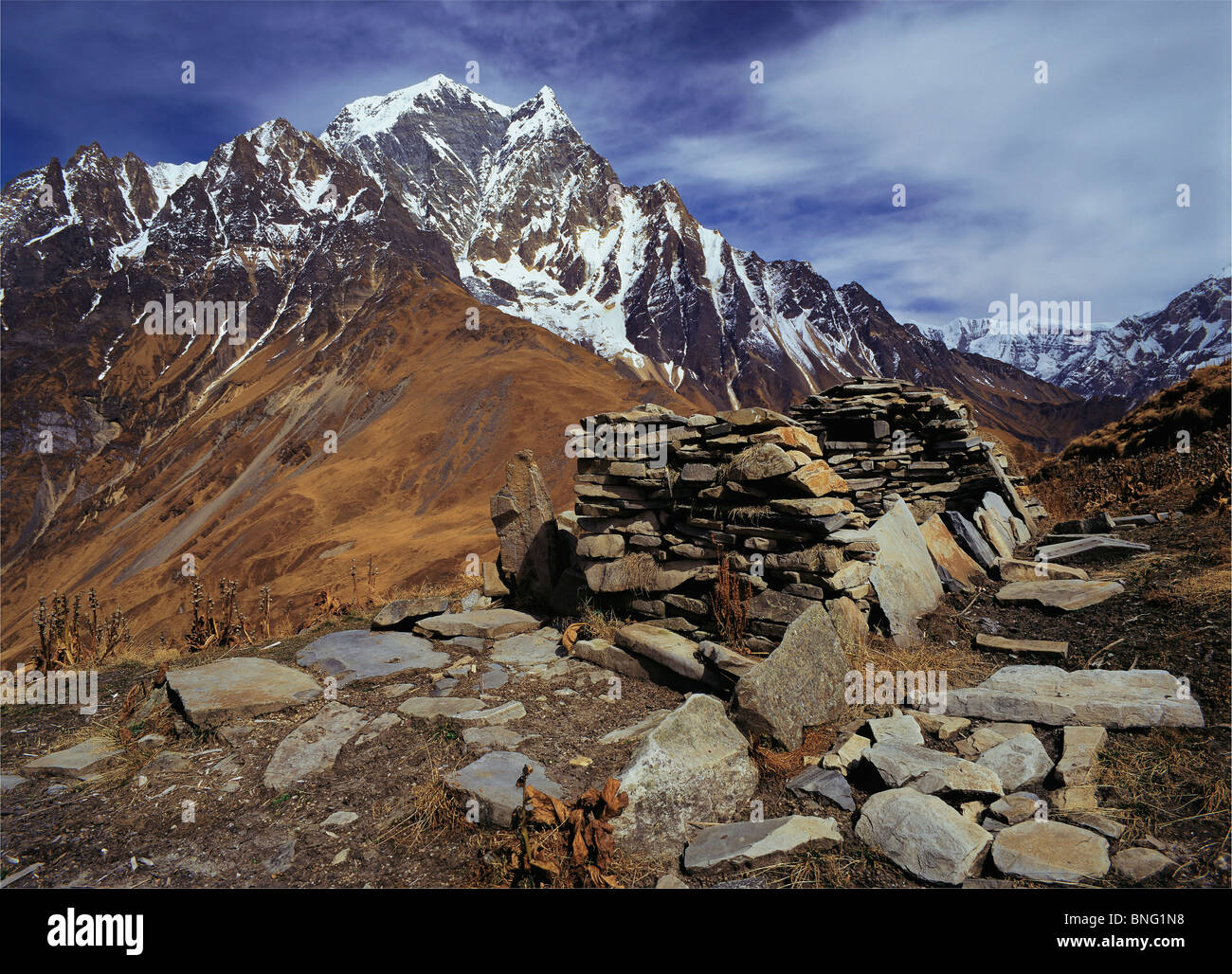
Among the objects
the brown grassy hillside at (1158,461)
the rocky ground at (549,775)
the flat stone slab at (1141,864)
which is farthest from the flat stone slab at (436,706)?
the brown grassy hillside at (1158,461)

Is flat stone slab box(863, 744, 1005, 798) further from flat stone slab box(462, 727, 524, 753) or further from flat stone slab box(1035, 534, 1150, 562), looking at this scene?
flat stone slab box(1035, 534, 1150, 562)

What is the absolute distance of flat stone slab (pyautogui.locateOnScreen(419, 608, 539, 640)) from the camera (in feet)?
23.0

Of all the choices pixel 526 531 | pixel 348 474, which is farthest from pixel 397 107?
pixel 526 531

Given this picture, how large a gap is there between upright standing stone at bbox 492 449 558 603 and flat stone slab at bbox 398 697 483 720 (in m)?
2.86

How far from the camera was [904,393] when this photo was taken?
9.66m

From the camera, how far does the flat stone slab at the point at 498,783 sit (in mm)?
3512

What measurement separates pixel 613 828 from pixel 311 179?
5795 inches

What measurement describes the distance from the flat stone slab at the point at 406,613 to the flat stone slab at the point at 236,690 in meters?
1.47

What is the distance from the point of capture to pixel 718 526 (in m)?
6.16

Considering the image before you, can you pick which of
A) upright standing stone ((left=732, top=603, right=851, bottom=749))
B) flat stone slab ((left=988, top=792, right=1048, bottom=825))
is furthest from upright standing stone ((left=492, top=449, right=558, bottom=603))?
flat stone slab ((left=988, top=792, right=1048, bottom=825))

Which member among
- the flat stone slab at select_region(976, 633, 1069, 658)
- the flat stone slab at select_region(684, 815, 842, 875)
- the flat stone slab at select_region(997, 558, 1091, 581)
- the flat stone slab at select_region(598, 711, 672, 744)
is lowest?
the flat stone slab at select_region(684, 815, 842, 875)

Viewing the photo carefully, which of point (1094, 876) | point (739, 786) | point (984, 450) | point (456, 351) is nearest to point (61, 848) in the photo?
point (739, 786)

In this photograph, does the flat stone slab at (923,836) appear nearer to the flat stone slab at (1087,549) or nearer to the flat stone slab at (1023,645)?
the flat stone slab at (1023,645)
